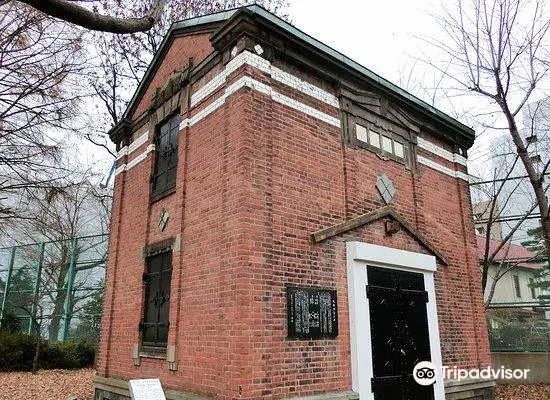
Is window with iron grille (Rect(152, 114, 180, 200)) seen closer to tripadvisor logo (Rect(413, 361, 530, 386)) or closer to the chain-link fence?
tripadvisor logo (Rect(413, 361, 530, 386))

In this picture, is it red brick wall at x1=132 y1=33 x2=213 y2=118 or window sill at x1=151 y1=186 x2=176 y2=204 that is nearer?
window sill at x1=151 y1=186 x2=176 y2=204

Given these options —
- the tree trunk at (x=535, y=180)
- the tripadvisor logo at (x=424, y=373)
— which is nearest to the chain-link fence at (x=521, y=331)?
the tree trunk at (x=535, y=180)

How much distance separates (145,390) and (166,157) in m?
4.70

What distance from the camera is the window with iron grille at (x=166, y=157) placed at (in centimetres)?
868

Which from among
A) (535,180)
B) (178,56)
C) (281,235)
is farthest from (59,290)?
(535,180)

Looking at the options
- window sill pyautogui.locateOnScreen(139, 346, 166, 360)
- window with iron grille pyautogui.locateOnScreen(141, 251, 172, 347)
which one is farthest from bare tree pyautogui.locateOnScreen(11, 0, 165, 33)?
window sill pyautogui.locateOnScreen(139, 346, 166, 360)

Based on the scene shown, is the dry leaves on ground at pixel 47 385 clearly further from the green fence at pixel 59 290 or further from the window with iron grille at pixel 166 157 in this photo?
the window with iron grille at pixel 166 157

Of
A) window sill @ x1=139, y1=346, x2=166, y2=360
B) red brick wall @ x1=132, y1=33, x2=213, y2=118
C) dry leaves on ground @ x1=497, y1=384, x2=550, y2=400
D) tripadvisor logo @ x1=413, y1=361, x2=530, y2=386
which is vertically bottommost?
dry leaves on ground @ x1=497, y1=384, x2=550, y2=400

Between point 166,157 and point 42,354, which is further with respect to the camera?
point 42,354

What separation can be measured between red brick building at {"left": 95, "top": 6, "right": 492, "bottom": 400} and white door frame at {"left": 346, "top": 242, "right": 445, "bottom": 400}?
0.11ft

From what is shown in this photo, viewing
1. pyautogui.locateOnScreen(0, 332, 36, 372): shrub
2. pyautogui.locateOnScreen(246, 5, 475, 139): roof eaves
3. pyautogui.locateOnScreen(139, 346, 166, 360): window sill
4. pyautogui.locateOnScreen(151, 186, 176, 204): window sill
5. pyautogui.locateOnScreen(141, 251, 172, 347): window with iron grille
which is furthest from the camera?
pyautogui.locateOnScreen(0, 332, 36, 372): shrub

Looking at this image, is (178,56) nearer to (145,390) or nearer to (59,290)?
(145,390)

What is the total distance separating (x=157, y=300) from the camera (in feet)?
26.6

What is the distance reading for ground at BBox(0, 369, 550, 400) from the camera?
1075 cm
